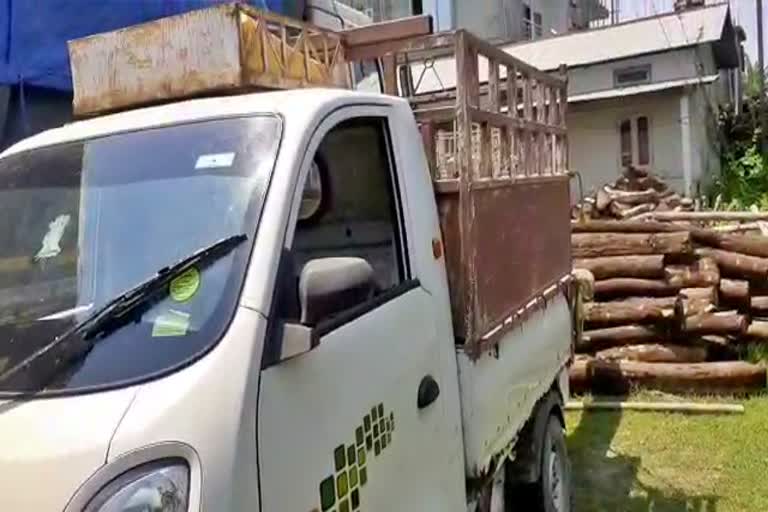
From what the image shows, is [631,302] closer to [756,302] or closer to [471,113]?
[756,302]

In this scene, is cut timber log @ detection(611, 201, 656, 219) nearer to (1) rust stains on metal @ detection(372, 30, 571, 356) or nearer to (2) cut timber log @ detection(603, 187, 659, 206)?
(2) cut timber log @ detection(603, 187, 659, 206)

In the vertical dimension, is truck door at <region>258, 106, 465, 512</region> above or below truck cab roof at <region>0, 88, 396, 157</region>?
below

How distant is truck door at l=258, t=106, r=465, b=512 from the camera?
78.1 inches

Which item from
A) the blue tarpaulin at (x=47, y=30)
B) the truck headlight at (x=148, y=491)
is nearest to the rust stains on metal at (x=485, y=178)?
the truck headlight at (x=148, y=491)

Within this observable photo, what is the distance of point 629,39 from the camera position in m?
20.9

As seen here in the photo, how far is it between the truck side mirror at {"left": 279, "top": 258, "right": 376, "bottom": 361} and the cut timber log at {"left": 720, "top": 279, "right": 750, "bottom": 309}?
7064 mm

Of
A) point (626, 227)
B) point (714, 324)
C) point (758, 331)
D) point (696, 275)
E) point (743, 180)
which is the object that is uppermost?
point (743, 180)

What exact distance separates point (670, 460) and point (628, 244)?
3.20 metres

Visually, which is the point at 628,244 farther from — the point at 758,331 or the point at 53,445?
the point at 53,445

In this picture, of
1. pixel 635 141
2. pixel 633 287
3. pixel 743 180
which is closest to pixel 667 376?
pixel 633 287

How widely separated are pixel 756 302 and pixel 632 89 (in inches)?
487

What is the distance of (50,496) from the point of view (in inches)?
63.5

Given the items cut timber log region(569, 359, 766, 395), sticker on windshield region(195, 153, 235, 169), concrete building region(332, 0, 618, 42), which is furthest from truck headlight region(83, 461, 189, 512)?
concrete building region(332, 0, 618, 42)

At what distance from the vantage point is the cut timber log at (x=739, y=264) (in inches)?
327
